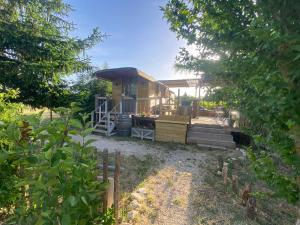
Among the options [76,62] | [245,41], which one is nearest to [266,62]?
[245,41]

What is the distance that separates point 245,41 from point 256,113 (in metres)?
0.69

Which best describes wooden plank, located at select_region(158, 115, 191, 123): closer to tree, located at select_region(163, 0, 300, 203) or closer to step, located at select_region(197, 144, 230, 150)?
step, located at select_region(197, 144, 230, 150)

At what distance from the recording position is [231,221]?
9.84 feet

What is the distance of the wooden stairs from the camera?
309 inches

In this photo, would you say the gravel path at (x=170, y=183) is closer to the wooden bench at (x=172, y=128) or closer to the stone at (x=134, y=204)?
the stone at (x=134, y=204)

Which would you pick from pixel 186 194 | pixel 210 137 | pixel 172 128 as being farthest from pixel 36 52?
Answer: pixel 210 137

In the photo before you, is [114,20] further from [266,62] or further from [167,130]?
[266,62]

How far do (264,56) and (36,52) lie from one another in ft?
19.8

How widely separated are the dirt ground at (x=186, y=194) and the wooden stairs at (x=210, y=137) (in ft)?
4.09

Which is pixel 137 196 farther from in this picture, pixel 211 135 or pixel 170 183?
pixel 211 135

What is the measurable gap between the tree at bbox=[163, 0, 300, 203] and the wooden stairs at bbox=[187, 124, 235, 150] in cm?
567

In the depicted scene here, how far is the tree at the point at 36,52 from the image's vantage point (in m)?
5.14

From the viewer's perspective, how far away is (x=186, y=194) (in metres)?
3.89

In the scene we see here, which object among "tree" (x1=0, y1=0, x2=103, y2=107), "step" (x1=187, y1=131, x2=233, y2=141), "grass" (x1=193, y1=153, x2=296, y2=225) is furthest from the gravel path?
"tree" (x1=0, y1=0, x2=103, y2=107)
